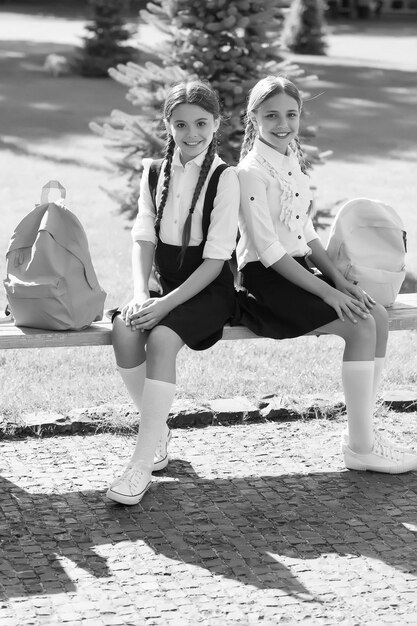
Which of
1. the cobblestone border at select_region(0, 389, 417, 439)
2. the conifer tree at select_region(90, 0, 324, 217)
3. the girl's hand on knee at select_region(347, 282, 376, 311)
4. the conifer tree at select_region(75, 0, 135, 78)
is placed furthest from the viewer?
the conifer tree at select_region(75, 0, 135, 78)

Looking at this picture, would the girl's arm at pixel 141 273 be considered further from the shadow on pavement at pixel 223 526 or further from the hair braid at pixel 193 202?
the shadow on pavement at pixel 223 526

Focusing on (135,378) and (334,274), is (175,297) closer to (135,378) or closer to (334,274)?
(135,378)

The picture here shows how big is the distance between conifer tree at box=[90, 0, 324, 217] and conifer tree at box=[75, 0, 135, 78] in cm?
1282

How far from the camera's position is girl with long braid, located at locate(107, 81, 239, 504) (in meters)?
3.88

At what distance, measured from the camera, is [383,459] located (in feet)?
13.8

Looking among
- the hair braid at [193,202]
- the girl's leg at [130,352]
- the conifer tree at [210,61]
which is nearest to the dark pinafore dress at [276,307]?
the hair braid at [193,202]

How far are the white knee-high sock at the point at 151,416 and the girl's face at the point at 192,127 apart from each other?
35.5 inches

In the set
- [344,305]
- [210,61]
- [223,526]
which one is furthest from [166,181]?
[210,61]

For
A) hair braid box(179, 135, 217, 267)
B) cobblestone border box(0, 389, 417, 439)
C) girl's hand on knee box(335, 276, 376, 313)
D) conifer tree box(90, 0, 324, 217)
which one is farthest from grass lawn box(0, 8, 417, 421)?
hair braid box(179, 135, 217, 267)

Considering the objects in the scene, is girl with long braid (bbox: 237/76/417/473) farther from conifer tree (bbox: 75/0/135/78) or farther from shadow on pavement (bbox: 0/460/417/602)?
conifer tree (bbox: 75/0/135/78)

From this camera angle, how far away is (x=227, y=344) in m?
5.80

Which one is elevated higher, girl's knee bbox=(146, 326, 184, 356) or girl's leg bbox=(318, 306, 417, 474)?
girl's knee bbox=(146, 326, 184, 356)

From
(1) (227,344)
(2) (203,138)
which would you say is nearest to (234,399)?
(1) (227,344)

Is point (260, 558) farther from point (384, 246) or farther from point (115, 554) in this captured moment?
point (384, 246)
